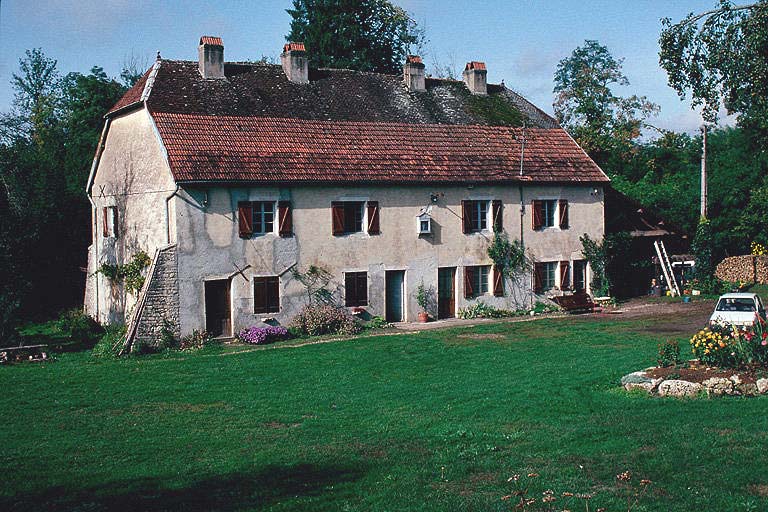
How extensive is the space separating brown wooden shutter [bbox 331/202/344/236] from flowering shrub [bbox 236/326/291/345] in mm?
3893

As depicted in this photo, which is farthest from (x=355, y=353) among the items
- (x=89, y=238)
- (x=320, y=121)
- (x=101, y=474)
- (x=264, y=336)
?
(x=89, y=238)

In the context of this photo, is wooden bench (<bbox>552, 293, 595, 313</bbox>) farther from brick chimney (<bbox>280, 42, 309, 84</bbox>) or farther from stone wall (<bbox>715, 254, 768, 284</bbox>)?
brick chimney (<bbox>280, 42, 309, 84</bbox>)

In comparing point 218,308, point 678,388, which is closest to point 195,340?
point 218,308

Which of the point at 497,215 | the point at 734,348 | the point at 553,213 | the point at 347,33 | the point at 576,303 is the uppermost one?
the point at 347,33

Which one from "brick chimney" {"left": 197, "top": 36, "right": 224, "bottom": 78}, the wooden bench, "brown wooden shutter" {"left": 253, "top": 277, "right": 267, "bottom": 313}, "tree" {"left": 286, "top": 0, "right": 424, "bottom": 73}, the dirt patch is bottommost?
the dirt patch

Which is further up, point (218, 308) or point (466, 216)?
point (466, 216)

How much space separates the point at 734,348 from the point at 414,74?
67.2 feet

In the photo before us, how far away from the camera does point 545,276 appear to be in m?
33.0

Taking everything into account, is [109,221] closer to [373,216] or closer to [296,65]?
[296,65]

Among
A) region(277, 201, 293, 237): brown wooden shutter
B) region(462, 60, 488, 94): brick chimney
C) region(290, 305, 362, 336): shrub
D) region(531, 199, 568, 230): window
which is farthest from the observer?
region(462, 60, 488, 94): brick chimney

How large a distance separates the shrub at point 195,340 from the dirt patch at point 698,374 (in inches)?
557

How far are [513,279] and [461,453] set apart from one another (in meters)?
20.1

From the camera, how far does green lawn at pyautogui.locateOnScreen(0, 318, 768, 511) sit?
10633 mm

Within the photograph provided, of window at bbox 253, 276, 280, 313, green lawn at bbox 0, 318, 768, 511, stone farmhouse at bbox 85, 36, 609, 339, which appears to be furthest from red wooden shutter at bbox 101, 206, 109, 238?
green lawn at bbox 0, 318, 768, 511
